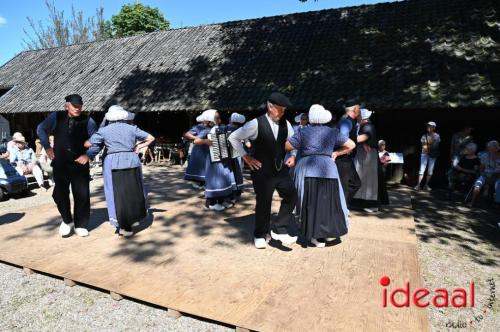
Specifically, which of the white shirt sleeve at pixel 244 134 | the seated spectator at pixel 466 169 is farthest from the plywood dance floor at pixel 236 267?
the seated spectator at pixel 466 169

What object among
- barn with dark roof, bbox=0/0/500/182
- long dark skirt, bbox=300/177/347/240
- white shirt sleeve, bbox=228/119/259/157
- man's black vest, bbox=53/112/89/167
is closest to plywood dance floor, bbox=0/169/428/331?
long dark skirt, bbox=300/177/347/240

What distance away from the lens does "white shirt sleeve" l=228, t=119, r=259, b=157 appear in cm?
393

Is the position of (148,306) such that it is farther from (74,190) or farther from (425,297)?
(425,297)

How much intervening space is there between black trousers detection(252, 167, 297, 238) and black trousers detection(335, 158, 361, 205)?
5.01 feet

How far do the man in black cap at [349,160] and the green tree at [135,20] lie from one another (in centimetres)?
3060

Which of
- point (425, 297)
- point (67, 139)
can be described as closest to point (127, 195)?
point (67, 139)

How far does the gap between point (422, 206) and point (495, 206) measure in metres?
1.38

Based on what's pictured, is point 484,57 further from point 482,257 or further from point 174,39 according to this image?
point 174,39

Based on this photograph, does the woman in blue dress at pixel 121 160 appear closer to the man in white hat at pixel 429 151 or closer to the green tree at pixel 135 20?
the man in white hat at pixel 429 151

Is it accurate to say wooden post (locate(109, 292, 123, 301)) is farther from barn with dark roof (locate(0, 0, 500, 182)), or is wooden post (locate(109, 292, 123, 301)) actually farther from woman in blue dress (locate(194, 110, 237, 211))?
barn with dark roof (locate(0, 0, 500, 182))

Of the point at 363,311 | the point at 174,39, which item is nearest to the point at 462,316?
the point at 363,311

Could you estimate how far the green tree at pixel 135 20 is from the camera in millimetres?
31891

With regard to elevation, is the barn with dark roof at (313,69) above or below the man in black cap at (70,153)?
above

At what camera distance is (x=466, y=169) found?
7.61 m
